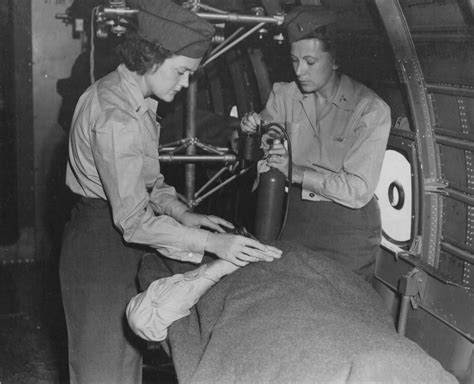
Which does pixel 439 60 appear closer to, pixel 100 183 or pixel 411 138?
pixel 411 138

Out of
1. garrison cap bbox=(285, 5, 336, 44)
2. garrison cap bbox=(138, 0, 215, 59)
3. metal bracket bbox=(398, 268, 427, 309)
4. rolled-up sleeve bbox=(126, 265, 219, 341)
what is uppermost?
garrison cap bbox=(285, 5, 336, 44)

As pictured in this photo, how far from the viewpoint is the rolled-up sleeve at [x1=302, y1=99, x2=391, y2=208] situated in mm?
2926

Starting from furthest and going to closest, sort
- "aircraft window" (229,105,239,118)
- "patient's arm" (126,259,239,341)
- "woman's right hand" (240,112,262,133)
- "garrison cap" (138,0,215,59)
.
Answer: "aircraft window" (229,105,239,118) < "woman's right hand" (240,112,262,133) < "garrison cap" (138,0,215,59) < "patient's arm" (126,259,239,341)

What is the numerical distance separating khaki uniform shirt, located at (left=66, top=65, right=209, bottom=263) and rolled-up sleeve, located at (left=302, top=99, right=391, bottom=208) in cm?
90

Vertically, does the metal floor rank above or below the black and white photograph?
below

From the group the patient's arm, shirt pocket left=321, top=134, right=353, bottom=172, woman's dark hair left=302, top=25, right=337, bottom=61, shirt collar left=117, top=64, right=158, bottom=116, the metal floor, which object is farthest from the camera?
the metal floor

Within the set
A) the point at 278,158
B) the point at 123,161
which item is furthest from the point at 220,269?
the point at 278,158

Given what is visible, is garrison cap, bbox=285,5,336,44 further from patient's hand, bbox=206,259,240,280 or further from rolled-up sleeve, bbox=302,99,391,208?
patient's hand, bbox=206,259,240,280

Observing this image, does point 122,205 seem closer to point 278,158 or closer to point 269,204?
point 269,204

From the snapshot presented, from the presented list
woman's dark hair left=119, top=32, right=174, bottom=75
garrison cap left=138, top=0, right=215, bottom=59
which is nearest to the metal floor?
woman's dark hair left=119, top=32, right=174, bottom=75

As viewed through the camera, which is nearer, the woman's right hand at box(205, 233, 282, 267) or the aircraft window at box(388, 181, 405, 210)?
the woman's right hand at box(205, 233, 282, 267)

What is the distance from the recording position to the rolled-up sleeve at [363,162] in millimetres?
2926

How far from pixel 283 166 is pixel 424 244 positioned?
0.91 metres

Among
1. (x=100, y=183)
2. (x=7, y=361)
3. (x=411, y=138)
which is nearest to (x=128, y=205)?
(x=100, y=183)
